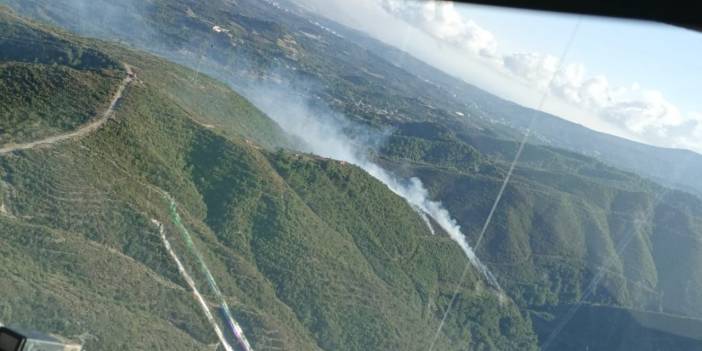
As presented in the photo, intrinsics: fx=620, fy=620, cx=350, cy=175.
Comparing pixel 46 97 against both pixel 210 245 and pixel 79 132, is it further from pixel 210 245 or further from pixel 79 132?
pixel 210 245

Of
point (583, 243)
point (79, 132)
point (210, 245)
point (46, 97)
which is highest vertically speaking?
point (583, 243)

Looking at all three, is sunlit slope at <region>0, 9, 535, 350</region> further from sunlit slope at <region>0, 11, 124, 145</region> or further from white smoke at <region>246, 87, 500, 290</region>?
white smoke at <region>246, 87, 500, 290</region>

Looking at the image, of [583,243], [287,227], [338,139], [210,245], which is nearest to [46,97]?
[210,245]

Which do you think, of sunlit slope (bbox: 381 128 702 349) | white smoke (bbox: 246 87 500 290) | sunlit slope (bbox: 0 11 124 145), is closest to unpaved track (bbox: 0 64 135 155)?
sunlit slope (bbox: 0 11 124 145)

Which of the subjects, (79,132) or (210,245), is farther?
(210,245)

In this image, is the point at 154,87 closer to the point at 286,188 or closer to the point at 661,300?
the point at 286,188
